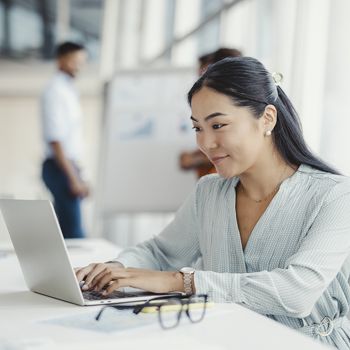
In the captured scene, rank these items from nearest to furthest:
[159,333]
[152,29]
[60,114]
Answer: [159,333], [60,114], [152,29]

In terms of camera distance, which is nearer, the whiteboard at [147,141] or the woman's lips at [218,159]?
the woman's lips at [218,159]

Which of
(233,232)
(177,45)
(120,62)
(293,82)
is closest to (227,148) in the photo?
(233,232)

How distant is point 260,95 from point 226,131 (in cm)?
13

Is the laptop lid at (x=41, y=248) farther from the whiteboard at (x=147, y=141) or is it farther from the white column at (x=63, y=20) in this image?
the white column at (x=63, y=20)

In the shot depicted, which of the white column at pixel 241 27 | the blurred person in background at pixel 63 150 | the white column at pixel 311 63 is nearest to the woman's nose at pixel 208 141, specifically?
the white column at pixel 311 63

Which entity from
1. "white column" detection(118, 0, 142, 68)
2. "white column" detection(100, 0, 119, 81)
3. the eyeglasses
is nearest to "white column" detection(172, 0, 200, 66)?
"white column" detection(118, 0, 142, 68)

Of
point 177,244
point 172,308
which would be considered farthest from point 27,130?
point 172,308

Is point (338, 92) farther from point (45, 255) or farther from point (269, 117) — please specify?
point (45, 255)

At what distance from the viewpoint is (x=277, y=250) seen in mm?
1654

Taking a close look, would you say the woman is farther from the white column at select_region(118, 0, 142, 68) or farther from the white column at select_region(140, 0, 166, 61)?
the white column at select_region(118, 0, 142, 68)

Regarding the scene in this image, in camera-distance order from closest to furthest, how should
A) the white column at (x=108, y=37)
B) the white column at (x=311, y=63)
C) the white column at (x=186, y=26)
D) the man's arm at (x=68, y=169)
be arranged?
the white column at (x=311, y=63) → the man's arm at (x=68, y=169) → the white column at (x=186, y=26) → the white column at (x=108, y=37)

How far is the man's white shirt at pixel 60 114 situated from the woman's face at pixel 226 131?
2.78 metres

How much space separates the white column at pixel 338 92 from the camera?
239cm

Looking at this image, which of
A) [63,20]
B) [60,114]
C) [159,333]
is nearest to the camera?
[159,333]
